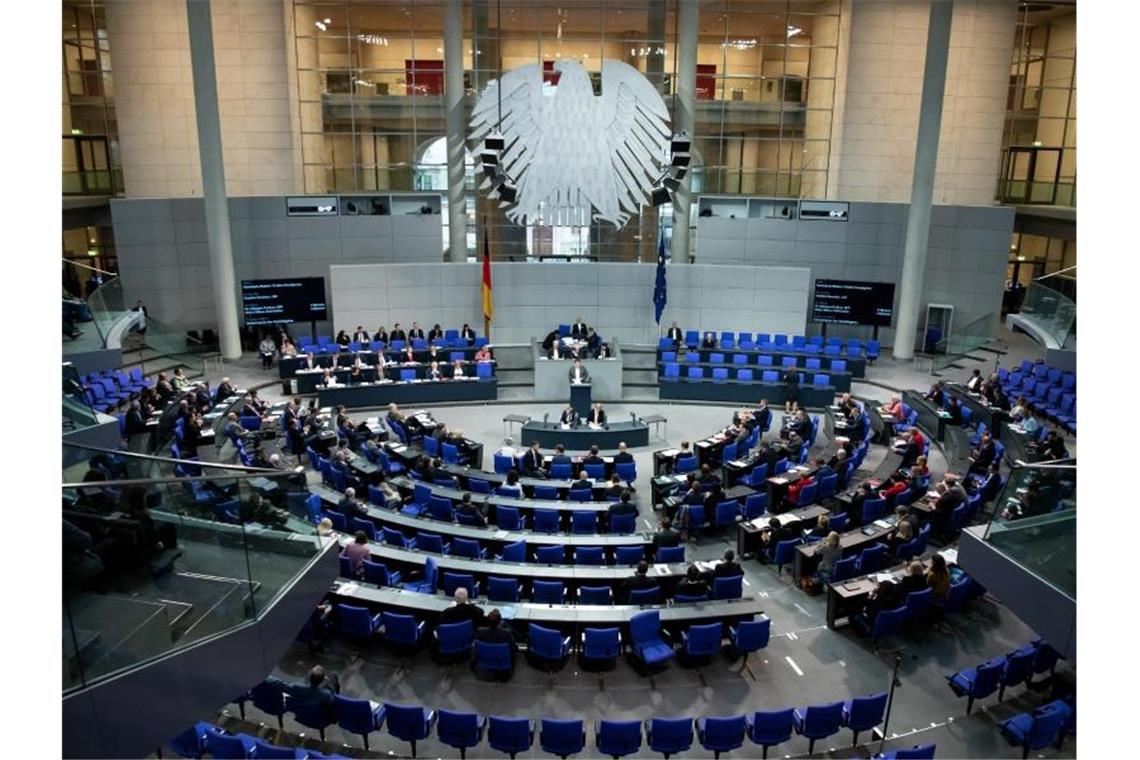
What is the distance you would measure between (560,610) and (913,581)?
4608 mm

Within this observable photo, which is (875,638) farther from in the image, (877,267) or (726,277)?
(877,267)

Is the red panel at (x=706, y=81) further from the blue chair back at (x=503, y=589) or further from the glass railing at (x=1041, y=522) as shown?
the glass railing at (x=1041, y=522)

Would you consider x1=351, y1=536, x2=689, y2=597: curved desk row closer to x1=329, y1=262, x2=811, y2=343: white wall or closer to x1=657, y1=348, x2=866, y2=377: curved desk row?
x1=657, y1=348, x2=866, y2=377: curved desk row

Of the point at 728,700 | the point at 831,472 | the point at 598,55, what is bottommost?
the point at 728,700

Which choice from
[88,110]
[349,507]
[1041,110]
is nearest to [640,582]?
[349,507]

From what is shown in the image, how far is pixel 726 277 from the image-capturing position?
79.0 ft

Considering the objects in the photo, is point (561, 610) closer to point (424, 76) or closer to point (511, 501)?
point (511, 501)

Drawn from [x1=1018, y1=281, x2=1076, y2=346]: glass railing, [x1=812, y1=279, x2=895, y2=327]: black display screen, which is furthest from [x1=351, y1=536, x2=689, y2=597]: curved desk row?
[x1=812, y1=279, x2=895, y2=327]: black display screen

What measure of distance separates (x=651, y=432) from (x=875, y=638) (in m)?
8.91

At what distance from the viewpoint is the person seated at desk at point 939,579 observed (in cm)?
1025

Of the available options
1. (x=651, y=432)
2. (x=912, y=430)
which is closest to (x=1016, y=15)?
(x=912, y=430)

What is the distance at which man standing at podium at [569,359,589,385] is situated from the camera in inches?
752

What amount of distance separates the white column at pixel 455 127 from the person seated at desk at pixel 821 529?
620 inches

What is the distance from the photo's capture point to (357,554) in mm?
10430
